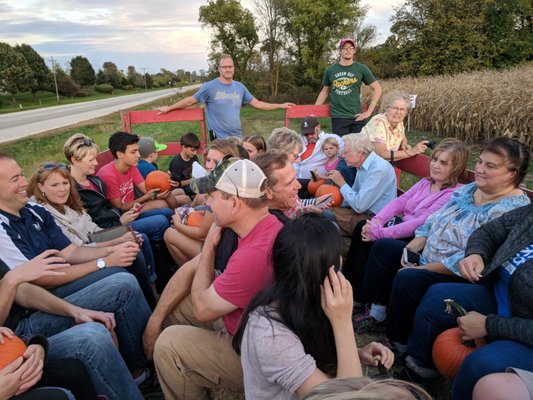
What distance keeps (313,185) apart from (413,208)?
148 centimetres

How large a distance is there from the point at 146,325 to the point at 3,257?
1027 mm

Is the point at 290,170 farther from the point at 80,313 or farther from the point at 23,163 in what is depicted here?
the point at 23,163

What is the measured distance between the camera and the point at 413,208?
3.47 metres

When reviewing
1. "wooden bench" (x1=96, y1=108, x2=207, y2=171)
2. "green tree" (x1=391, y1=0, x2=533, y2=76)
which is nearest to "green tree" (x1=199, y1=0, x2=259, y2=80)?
"green tree" (x1=391, y1=0, x2=533, y2=76)

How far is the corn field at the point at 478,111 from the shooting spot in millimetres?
9352

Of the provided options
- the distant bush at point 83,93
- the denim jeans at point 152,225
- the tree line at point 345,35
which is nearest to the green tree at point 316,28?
the tree line at point 345,35

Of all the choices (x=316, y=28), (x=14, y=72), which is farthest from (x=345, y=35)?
(x=14, y=72)

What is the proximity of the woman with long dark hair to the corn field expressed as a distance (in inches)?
321

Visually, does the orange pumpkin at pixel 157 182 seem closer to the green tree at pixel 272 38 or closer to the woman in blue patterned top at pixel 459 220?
the woman in blue patterned top at pixel 459 220

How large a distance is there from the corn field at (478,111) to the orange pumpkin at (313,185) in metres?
5.41

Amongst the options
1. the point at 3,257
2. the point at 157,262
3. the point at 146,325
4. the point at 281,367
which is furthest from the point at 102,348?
the point at 157,262

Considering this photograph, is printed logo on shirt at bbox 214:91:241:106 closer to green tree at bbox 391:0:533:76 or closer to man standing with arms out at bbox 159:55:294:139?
man standing with arms out at bbox 159:55:294:139

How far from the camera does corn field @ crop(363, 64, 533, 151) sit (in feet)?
30.7

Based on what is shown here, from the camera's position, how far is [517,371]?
67.1 inches
